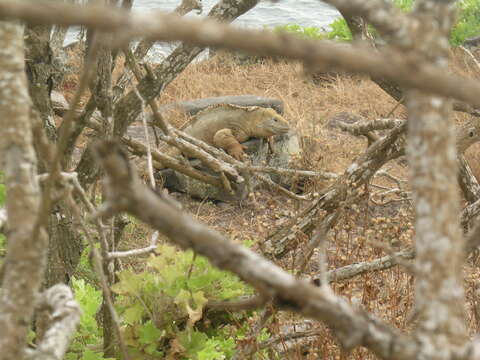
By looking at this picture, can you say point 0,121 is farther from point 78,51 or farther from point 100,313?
point 78,51

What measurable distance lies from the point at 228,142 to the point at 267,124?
0.49m

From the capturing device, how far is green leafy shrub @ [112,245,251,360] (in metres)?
2.33

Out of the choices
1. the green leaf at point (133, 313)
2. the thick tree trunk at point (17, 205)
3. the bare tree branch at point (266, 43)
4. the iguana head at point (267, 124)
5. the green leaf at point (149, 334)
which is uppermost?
the bare tree branch at point (266, 43)

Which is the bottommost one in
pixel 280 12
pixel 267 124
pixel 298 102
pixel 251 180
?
pixel 280 12

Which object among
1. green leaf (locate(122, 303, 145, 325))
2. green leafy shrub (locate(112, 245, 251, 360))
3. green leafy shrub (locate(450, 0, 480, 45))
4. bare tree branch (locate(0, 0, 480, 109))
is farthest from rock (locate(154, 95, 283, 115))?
bare tree branch (locate(0, 0, 480, 109))

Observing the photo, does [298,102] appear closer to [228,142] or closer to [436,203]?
[228,142]

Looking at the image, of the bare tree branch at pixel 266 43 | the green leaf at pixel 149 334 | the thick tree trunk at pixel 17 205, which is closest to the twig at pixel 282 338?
the green leaf at pixel 149 334

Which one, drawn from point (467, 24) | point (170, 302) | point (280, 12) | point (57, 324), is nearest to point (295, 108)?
point (467, 24)

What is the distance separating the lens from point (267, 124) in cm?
782

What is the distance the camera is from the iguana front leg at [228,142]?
770 centimetres

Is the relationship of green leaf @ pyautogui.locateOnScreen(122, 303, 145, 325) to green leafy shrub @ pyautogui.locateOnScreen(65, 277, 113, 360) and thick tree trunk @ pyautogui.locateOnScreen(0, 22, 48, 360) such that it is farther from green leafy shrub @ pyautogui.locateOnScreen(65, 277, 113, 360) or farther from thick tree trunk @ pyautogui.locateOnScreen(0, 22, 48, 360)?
thick tree trunk @ pyautogui.locateOnScreen(0, 22, 48, 360)

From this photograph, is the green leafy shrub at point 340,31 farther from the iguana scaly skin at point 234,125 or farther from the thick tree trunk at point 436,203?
the thick tree trunk at point 436,203

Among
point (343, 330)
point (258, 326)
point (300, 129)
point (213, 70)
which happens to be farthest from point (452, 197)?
point (213, 70)

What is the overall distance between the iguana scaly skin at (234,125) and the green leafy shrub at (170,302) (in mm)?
5192
